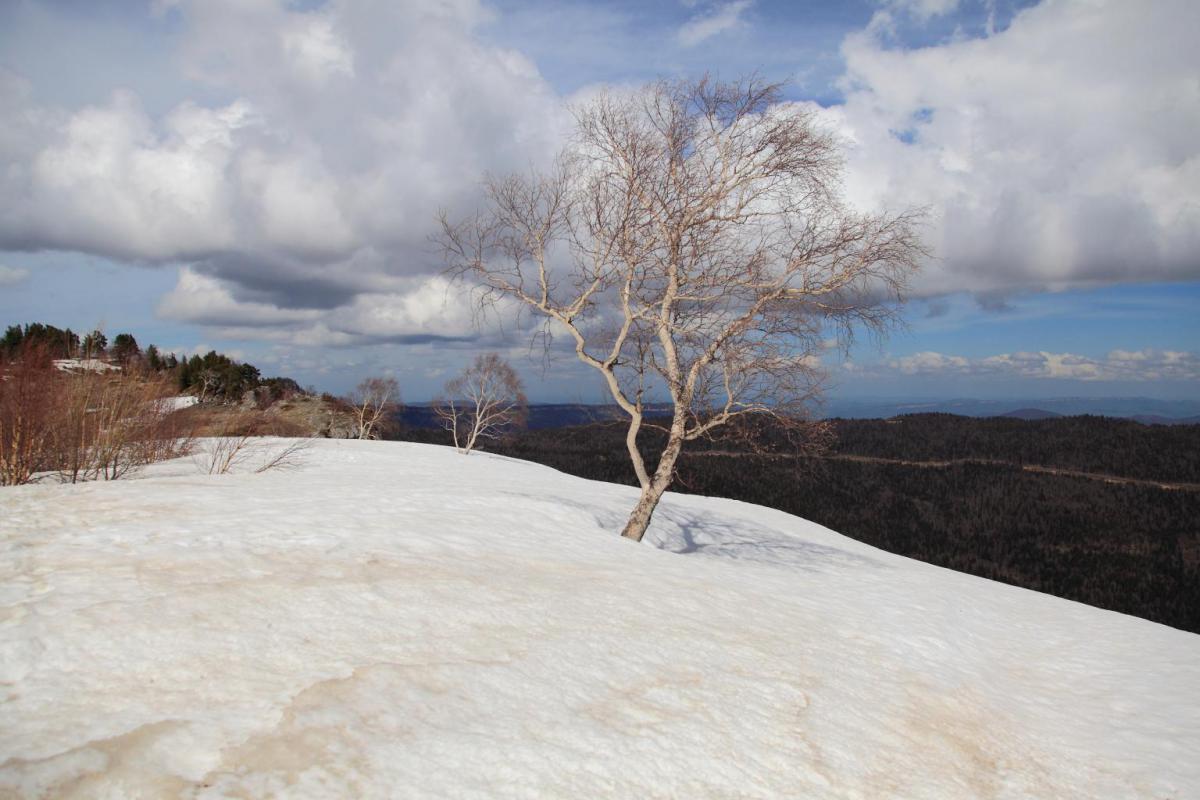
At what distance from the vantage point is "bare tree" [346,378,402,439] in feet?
175

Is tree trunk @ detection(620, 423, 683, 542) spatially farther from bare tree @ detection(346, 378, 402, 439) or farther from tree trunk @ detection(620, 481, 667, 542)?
bare tree @ detection(346, 378, 402, 439)

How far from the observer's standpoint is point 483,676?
4.95 metres

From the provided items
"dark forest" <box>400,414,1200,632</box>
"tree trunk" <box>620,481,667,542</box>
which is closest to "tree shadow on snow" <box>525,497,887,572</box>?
"tree trunk" <box>620,481,667,542</box>

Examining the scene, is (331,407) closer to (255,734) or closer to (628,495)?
(628,495)

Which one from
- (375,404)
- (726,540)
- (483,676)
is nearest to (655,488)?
(726,540)

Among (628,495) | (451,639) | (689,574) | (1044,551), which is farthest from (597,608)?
(1044,551)

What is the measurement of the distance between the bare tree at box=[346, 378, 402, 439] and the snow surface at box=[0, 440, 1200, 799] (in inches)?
1738

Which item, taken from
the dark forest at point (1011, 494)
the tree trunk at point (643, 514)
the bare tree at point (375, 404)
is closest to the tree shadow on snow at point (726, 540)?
the tree trunk at point (643, 514)

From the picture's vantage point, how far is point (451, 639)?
558 cm

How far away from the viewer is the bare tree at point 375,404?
5338 cm

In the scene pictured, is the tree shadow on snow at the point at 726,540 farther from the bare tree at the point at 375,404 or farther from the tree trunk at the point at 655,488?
the bare tree at the point at 375,404

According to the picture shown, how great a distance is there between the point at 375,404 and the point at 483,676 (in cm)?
5565

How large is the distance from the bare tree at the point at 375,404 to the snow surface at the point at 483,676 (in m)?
44.1

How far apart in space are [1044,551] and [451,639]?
459 ft
